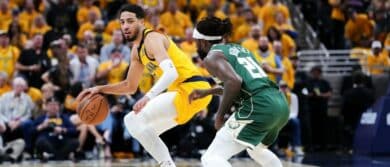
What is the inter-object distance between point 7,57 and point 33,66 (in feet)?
1.82

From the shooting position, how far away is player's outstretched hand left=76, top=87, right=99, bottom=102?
902 cm

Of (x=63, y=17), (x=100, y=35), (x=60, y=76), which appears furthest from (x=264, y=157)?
(x=63, y=17)

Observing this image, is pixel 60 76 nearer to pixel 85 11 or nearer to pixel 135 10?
pixel 85 11

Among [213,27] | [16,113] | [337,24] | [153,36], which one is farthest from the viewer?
[337,24]

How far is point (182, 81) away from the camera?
347 inches

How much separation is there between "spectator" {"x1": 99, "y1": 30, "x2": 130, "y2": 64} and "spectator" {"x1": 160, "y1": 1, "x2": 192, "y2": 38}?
1.98 m

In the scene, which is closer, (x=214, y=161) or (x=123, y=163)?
(x=214, y=161)

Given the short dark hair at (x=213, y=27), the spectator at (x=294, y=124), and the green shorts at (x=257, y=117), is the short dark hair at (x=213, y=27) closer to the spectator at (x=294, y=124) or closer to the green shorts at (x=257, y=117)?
the green shorts at (x=257, y=117)

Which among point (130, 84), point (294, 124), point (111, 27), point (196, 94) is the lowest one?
point (294, 124)

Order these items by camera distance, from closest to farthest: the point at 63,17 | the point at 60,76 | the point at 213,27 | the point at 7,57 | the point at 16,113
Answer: the point at 213,27 < the point at 16,113 < the point at 60,76 < the point at 7,57 < the point at 63,17

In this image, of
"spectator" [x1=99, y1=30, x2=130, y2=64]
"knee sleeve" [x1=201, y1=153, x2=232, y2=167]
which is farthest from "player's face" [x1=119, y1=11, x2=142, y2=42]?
"spectator" [x1=99, y1=30, x2=130, y2=64]

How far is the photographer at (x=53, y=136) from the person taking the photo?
14.9 meters

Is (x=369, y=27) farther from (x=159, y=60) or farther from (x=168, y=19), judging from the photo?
(x=159, y=60)

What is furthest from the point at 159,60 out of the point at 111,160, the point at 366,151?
the point at 366,151
